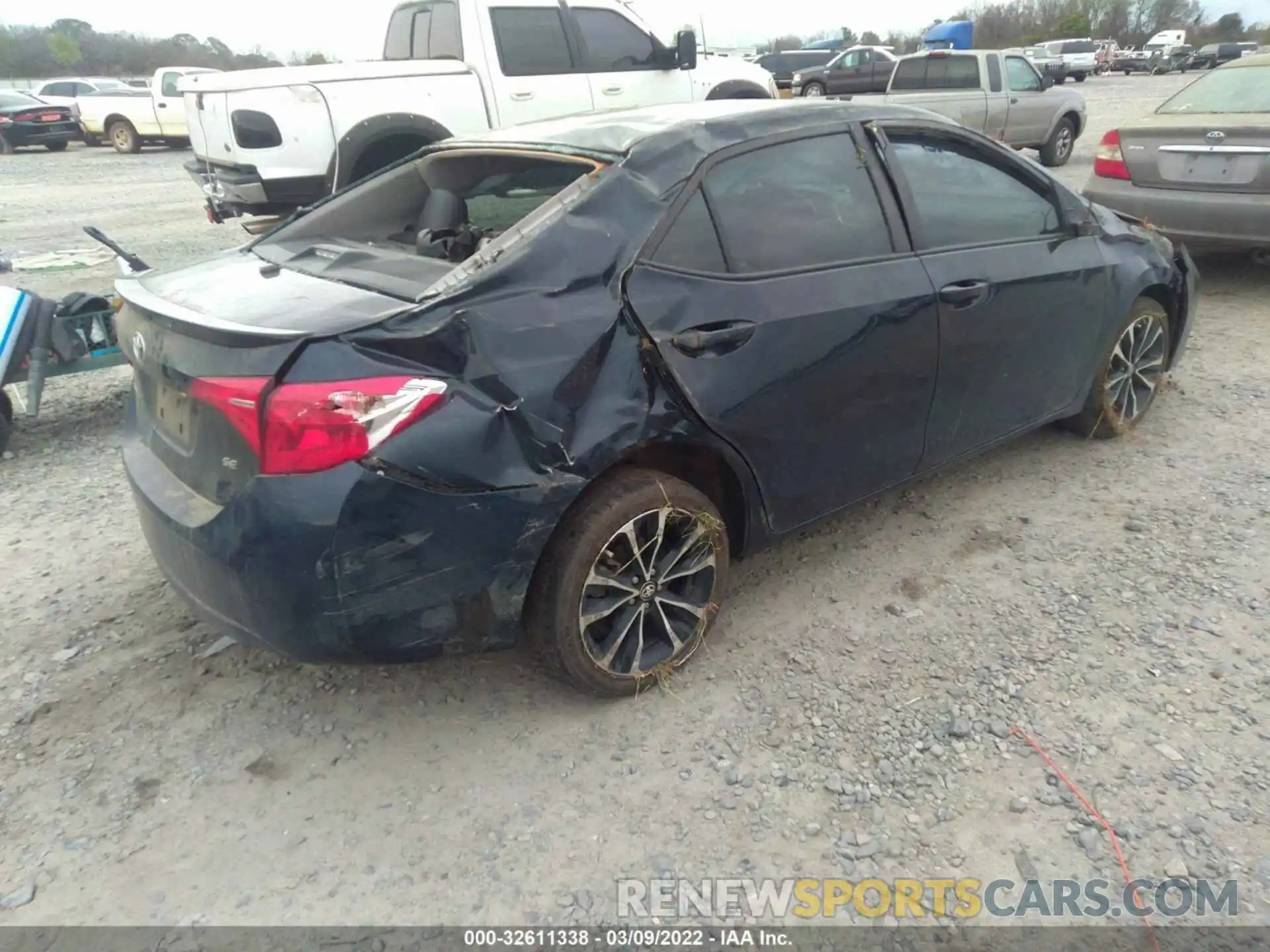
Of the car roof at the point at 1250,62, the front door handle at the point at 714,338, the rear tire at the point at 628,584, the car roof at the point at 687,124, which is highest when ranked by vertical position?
the car roof at the point at 687,124

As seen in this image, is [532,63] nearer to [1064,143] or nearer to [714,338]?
[714,338]

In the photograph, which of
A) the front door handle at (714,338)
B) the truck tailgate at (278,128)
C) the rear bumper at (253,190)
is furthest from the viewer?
the rear bumper at (253,190)

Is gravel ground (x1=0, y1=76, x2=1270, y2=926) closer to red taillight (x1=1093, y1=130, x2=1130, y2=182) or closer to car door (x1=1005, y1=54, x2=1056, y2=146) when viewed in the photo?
red taillight (x1=1093, y1=130, x2=1130, y2=182)

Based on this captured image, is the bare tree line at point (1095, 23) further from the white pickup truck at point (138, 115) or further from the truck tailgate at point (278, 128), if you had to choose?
the truck tailgate at point (278, 128)

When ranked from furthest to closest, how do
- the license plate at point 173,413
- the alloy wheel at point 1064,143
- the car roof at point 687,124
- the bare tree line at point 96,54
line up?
the bare tree line at point 96,54 → the alloy wheel at point 1064,143 → the car roof at point 687,124 → the license plate at point 173,413

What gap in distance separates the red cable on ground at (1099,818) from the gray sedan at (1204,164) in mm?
5148

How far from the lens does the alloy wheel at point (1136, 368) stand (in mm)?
4308

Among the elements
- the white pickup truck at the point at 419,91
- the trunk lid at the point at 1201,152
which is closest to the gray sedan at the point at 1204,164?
the trunk lid at the point at 1201,152

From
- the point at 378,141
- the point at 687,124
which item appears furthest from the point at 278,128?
the point at 687,124

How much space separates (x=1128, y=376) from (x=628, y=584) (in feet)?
9.88

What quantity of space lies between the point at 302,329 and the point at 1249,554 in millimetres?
3438

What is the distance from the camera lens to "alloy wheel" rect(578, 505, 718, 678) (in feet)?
8.82

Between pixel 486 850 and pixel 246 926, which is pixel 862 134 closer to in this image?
pixel 486 850

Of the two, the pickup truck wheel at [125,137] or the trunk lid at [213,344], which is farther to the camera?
the pickup truck wheel at [125,137]
